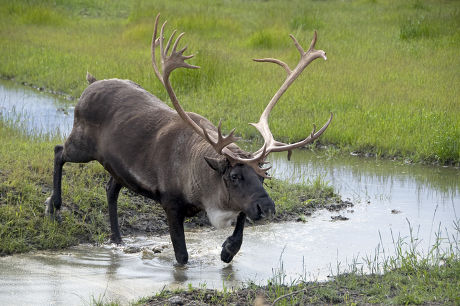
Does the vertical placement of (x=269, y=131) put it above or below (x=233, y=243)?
above

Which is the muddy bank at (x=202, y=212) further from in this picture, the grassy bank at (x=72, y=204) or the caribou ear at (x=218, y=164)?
the caribou ear at (x=218, y=164)

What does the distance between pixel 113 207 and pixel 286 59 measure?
8484 millimetres

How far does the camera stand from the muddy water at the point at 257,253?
5.56 m

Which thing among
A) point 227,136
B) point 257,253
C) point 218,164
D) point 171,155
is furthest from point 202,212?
point 227,136

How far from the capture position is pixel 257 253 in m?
6.46

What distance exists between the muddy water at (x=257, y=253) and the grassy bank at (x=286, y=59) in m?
1.58

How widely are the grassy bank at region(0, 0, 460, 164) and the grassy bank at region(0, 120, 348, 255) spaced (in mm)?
2585

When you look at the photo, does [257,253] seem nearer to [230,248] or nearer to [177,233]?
[230,248]

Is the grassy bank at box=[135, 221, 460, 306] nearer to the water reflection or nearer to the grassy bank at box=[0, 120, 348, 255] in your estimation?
the grassy bank at box=[0, 120, 348, 255]

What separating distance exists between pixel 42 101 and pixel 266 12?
34.4 ft

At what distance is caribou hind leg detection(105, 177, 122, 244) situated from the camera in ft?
22.0

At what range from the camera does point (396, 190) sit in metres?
8.49

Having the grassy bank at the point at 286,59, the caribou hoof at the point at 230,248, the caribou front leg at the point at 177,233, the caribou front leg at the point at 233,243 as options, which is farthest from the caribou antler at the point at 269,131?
the grassy bank at the point at 286,59

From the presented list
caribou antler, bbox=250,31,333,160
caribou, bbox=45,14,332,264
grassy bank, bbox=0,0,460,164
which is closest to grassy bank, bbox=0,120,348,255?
caribou, bbox=45,14,332,264
